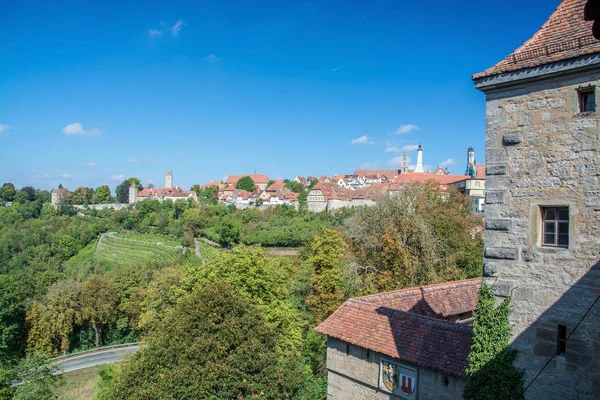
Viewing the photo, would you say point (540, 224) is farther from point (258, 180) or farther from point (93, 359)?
point (258, 180)

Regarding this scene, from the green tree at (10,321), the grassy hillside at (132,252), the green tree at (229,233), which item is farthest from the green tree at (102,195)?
the green tree at (10,321)

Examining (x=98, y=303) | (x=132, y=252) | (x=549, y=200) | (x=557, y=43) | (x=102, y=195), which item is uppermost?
(x=557, y=43)

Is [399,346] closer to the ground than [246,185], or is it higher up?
closer to the ground

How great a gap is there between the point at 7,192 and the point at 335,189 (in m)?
86.7

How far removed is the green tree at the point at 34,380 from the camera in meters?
17.7

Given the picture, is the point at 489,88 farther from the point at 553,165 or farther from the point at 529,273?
the point at 529,273

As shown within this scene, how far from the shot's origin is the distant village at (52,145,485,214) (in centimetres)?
6234

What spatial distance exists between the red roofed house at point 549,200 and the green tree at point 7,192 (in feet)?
427

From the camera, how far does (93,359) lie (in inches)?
1257

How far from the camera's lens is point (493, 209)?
22.6 feet

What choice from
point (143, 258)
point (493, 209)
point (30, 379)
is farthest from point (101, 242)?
point (493, 209)

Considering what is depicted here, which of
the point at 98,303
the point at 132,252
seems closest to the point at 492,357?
the point at 98,303

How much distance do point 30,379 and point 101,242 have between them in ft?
201

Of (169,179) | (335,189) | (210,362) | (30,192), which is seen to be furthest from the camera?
(169,179)
